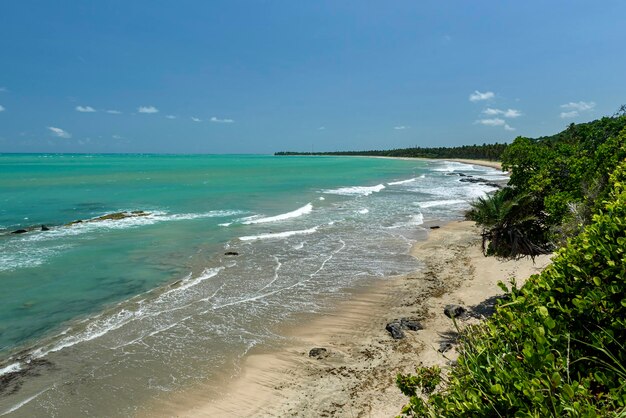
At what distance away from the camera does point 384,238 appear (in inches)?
990

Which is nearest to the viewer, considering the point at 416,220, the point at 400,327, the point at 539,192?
the point at 400,327

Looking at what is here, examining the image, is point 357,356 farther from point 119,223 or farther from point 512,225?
point 119,223

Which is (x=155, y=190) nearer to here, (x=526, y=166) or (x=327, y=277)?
(x=327, y=277)

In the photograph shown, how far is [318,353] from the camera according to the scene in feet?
36.4

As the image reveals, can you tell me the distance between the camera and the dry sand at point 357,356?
8.92 meters

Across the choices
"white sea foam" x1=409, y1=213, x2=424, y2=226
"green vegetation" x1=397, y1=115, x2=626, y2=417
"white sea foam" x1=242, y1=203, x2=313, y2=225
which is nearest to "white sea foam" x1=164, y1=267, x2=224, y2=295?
"white sea foam" x1=242, y1=203, x2=313, y2=225

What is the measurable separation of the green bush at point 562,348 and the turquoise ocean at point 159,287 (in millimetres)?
8417

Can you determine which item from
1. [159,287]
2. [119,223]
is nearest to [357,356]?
[159,287]

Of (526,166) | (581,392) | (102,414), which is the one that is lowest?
(102,414)

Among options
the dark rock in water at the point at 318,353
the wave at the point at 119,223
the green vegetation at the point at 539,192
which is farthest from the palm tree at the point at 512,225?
the wave at the point at 119,223

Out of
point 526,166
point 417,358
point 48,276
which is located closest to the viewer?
point 417,358

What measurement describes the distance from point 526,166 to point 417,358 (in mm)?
7844

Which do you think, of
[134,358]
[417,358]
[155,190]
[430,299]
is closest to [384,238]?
[430,299]

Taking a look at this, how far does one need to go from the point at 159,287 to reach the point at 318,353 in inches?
342
